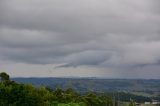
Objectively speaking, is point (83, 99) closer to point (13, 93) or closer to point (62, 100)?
point (62, 100)

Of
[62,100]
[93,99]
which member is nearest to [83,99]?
[93,99]

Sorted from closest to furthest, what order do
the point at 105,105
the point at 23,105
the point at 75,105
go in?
the point at 23,105 → the point at 75,105 → the point at 105,105

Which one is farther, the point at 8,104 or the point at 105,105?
the point at 105,105

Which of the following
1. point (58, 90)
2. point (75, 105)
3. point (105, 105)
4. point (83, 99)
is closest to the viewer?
point (75, 105)

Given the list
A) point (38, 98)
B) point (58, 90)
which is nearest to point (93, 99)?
point (58, 90)

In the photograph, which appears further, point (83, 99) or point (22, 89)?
point (83, 99)

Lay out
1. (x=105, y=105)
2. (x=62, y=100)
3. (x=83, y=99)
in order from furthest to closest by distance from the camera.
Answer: (x=105, y=105) → (x=83, y=99) → (x=62, y=100)

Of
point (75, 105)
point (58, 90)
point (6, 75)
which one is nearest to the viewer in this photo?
point (75, 105)

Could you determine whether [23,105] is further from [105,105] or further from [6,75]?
[105,105]

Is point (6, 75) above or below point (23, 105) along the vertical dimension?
above
